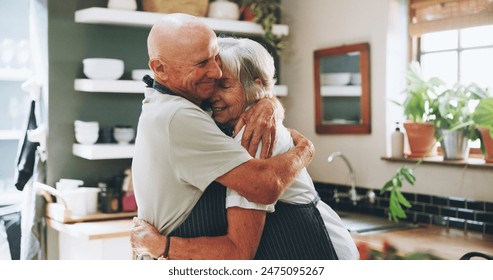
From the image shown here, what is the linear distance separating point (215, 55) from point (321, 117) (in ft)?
7.47

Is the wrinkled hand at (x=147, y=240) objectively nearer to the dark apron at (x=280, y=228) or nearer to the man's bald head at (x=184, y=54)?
the dark apron at (x=280, y=228)

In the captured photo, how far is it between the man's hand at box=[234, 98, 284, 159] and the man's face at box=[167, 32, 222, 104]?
89mm

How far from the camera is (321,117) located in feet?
11.4

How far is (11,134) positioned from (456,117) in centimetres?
204

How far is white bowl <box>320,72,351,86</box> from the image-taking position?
3.36 meters

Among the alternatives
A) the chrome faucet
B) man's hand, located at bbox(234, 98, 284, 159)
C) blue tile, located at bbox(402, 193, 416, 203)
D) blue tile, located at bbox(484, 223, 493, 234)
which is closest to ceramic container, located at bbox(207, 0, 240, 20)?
the chrome faucet

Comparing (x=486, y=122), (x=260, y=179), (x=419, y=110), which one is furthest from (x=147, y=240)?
(x=419, y=110)

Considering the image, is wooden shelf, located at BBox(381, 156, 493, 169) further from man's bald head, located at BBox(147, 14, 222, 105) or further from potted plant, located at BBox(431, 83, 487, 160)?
man's bald head, located at BBox(147, 14, 222, 105)

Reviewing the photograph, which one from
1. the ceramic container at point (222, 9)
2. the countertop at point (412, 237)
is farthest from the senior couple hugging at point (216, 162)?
the ceramic container at point (222, 9)

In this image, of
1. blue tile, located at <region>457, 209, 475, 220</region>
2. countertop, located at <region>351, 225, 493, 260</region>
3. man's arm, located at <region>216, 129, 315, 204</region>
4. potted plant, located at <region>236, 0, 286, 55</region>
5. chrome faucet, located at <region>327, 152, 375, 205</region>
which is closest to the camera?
man's arm, located at <region>216, 129, 315, 204</region>

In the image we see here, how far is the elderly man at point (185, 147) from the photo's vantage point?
118 centimetres

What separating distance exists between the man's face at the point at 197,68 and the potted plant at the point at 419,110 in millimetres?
1865
